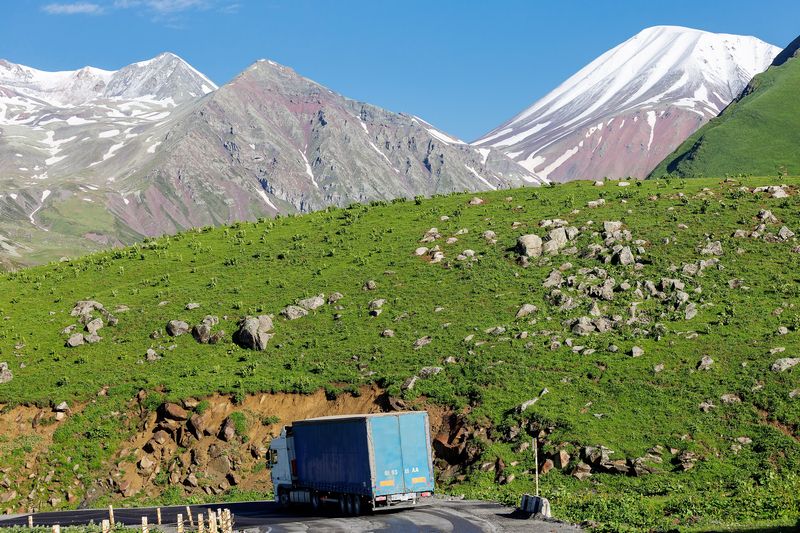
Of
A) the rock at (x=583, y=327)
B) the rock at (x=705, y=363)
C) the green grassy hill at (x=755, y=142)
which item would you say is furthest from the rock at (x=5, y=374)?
the green grassy hill at (x=755, y=142)

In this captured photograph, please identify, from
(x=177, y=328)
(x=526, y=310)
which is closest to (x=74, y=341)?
(x=177, y=328)

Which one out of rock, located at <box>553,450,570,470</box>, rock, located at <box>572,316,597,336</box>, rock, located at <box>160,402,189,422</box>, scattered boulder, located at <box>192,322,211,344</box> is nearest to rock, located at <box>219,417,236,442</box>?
rock, located at <box>160,402,189,422</box>

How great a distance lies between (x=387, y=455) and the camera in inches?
1630

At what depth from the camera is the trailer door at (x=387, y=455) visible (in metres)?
41.2

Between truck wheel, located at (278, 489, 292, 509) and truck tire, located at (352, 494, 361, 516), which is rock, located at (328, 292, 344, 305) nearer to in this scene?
truck wheel, located at (278, 489, 292, 509)

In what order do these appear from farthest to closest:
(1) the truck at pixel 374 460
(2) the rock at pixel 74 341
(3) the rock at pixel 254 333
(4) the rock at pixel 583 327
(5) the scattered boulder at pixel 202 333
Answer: (2) the rock at pixel 74 341
(5) the scattered boulder at pixel 202 333
(3) the rock at pixel 254 333
(4) the rock at pixel 583 327
(1) the truck at pixel 374 460

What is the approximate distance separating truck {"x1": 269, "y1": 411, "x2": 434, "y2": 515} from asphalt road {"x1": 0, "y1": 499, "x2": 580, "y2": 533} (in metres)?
1.01

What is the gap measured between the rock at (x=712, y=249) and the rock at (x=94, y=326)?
5039 cm

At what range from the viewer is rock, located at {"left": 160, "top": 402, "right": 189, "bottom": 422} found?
2418 inches

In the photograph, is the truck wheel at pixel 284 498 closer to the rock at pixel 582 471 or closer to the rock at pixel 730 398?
the rock at pixel 582 471

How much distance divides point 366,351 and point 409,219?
2814cm

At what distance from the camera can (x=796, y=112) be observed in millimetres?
181375

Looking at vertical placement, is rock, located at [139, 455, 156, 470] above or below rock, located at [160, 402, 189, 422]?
below

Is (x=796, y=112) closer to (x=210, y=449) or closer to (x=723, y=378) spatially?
(x=723, y=378)
